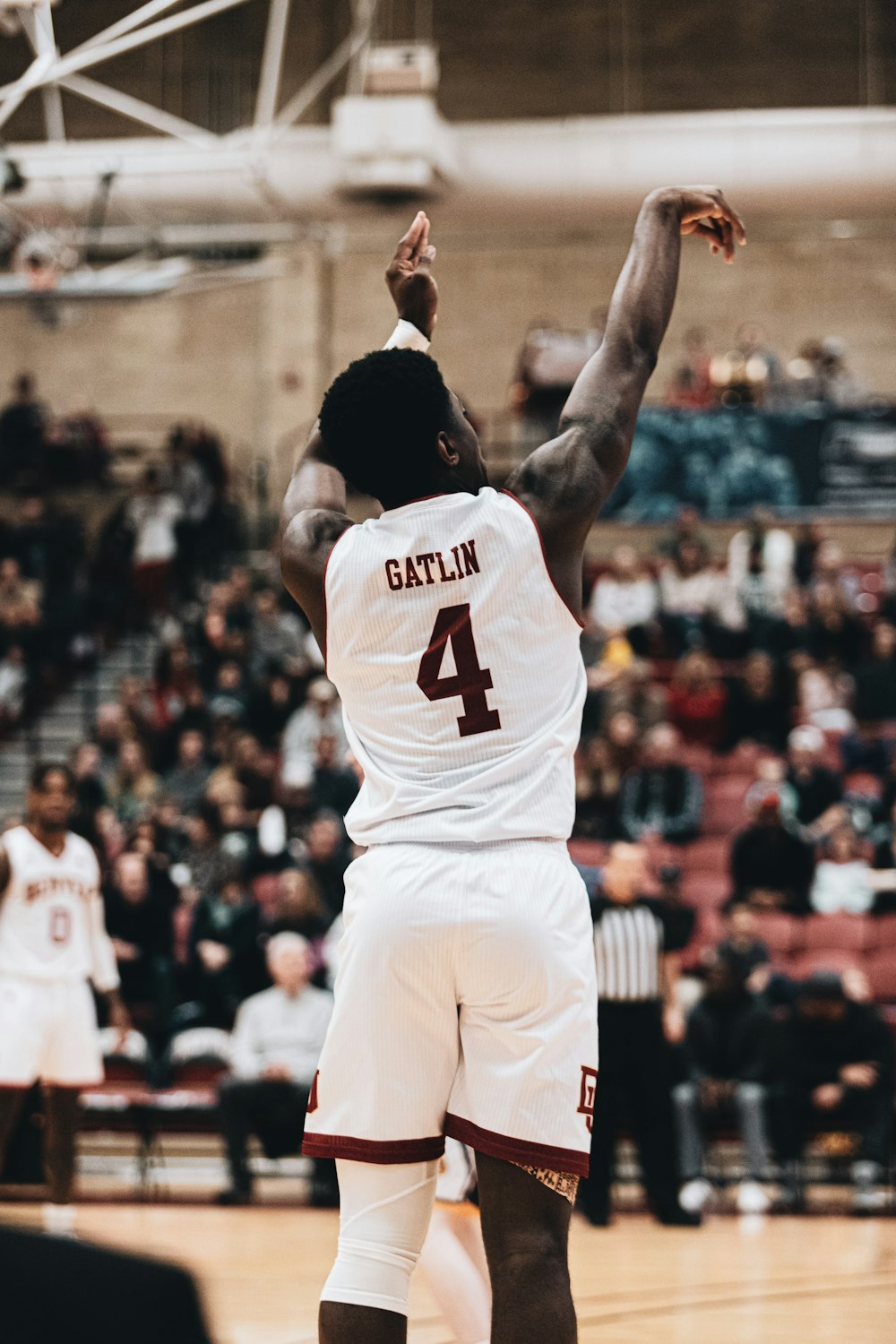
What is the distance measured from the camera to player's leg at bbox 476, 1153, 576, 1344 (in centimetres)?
284

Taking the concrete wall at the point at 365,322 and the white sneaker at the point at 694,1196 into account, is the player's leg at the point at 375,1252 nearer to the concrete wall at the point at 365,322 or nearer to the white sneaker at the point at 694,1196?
the white sneaker at the point at 694,1196

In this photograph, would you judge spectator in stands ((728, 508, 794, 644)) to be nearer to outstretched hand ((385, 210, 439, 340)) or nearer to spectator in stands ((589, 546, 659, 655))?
spectator in stands ((589, 546, 659, 655))

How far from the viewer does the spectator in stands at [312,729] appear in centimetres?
1525

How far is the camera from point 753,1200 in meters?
10.3

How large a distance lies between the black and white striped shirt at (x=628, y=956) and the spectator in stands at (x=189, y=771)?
611cm

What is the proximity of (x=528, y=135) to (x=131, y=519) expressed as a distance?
6.14 m

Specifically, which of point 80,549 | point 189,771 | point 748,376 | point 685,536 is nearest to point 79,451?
point 80,549

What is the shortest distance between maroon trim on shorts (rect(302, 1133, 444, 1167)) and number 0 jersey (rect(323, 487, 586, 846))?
51cm

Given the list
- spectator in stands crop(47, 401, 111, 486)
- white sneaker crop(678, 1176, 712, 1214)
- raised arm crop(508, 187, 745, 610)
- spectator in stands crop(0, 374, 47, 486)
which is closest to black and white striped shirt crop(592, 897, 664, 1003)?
white sneaker crop(678, 1176, 712, 1214)

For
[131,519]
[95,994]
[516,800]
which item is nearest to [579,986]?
[516,800]

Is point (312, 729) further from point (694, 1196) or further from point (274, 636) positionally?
point (694, 1196)

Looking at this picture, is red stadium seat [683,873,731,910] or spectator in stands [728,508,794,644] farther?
spectator in stands [728,508,794,644]

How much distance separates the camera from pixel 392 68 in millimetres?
16312

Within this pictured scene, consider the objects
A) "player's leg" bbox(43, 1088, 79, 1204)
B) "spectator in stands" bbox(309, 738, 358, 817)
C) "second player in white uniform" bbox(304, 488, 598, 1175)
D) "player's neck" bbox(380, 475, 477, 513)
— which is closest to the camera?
"second player in white uniform" bbox(304, 488, 598, 1175)
